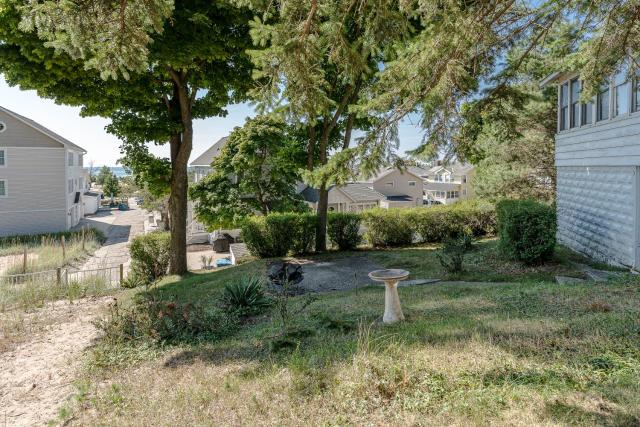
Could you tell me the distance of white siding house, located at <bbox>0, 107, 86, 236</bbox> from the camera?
27.1 metres

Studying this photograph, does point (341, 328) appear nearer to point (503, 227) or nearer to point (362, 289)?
point (362, 289)

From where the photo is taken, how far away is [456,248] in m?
9.55

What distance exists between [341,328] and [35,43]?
8.79 meters

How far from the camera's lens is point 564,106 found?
12234 mm

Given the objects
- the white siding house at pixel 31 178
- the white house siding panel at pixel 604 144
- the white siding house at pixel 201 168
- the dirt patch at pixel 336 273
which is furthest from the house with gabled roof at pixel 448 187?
the dirt patch at pixel 336 273

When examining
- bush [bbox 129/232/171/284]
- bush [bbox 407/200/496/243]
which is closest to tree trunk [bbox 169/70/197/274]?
bush [bbox 129/232/171/284]

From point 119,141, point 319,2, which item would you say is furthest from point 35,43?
point 319,2

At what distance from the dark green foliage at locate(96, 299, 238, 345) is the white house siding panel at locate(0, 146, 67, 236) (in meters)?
28.3

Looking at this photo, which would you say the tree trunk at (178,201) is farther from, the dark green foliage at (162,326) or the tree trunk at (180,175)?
the dark green foliage at (162,326)

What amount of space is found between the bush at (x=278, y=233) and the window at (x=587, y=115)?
8.73 meters

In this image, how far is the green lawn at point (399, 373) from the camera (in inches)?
114

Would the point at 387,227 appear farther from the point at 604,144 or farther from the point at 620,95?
the point at 620,95

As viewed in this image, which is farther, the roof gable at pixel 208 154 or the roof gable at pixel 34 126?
the roof gable at pixel 208 154

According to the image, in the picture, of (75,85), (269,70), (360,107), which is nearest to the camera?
(269,70)
